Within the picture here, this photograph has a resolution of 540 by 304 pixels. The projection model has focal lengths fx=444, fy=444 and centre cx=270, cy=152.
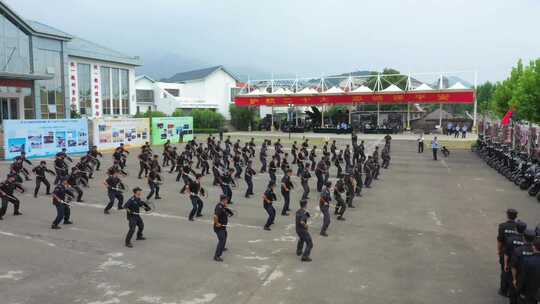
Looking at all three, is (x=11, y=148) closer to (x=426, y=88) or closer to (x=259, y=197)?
(x=259, y=197)

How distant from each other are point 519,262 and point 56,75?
41.7 m

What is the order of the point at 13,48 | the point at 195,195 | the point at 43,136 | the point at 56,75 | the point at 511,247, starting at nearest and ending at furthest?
the point at 511,247
the point at 195,195
the point at 43,136
the point at 13,48
the point at 56,75

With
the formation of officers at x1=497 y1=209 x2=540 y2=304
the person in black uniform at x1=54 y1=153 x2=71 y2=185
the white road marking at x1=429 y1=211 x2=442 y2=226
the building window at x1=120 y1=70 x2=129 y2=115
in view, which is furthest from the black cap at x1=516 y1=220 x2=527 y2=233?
the building window at x1=120 y1=70 x2=129 y2=115

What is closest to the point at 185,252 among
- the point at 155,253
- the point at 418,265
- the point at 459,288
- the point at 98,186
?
the point at 155,253

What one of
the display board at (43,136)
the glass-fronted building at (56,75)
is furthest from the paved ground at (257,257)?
the glass-fronted building at (56,75)

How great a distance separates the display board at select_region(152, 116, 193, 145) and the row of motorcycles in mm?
26189

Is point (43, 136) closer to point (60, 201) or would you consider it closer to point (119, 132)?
point (119, 132)

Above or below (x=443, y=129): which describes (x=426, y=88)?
above

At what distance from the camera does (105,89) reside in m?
50.5

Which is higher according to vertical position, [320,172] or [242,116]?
[242,116]

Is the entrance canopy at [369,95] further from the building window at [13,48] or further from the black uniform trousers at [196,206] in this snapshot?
the black uniform trousers at [196,206]

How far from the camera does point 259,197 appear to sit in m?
17.7

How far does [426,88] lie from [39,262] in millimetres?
45826

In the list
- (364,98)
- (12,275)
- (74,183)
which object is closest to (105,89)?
(364,98)
